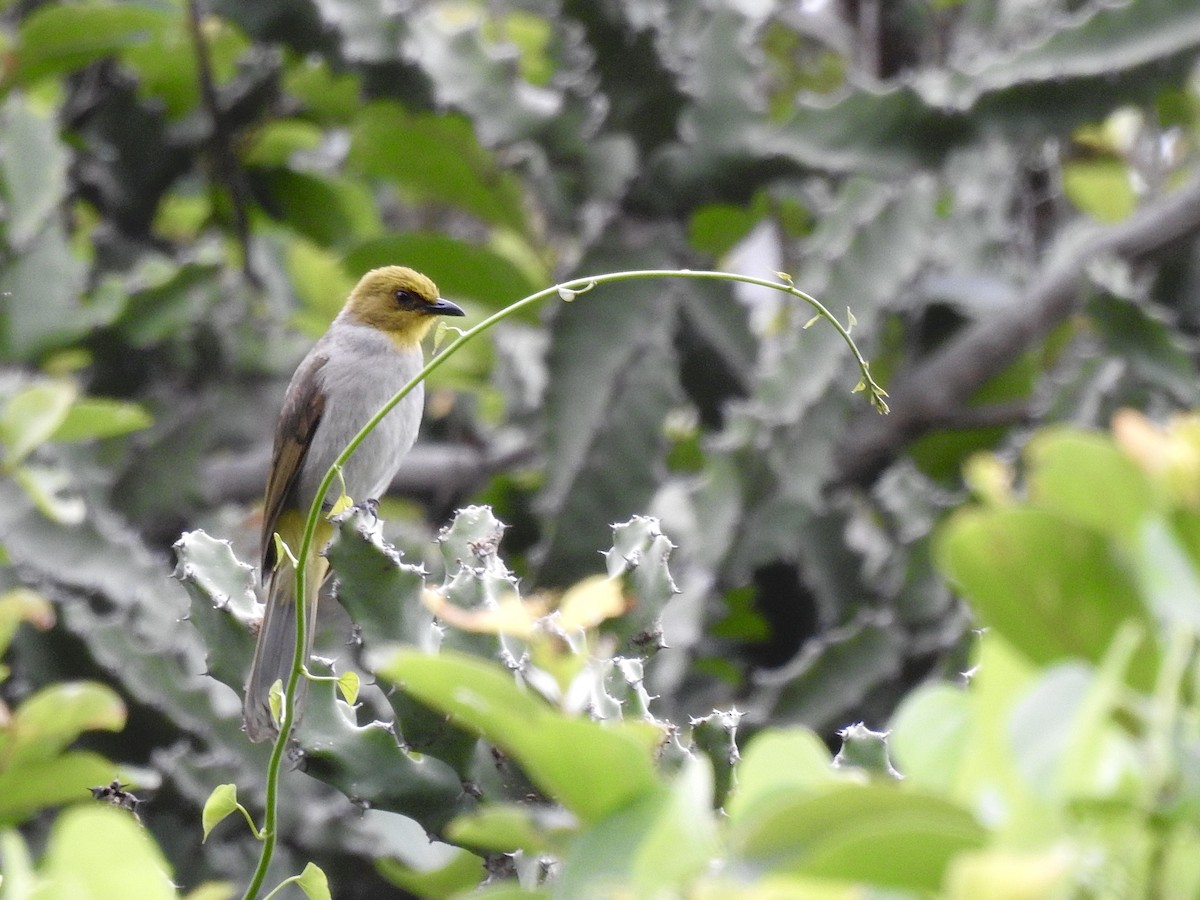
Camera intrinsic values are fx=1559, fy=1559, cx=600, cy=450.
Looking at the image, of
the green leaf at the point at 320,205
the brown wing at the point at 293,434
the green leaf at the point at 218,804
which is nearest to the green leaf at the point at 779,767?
the green leaf at the point at 218,804

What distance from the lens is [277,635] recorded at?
11.9ft

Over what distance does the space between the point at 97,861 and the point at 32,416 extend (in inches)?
100

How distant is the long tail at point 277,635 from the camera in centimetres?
309

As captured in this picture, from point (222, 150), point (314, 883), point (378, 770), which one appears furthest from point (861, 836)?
point (222, 150)

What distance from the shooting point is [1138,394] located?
16.0ft

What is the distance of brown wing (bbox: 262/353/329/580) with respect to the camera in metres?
4.12

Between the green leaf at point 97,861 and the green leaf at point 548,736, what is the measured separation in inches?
11.1

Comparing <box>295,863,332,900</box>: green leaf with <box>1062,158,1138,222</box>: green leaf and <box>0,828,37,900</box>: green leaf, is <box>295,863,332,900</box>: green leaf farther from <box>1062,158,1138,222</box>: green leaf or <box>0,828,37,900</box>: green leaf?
<box>1062,158,1138,222</box>: green leaf

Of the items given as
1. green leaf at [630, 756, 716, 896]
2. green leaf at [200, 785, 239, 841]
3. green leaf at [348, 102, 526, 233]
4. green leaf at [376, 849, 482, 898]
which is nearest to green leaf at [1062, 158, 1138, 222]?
green leaf at [348, 102, 526, 233]

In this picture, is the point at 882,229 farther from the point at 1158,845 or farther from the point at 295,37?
the point at 1158,845

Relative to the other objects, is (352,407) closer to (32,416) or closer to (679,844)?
(32,416)

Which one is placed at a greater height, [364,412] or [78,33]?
[78,33]

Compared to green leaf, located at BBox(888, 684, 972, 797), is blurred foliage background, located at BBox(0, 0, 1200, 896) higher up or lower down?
higher up

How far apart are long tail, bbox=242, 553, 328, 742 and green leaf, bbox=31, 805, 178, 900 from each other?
1.72 meters
